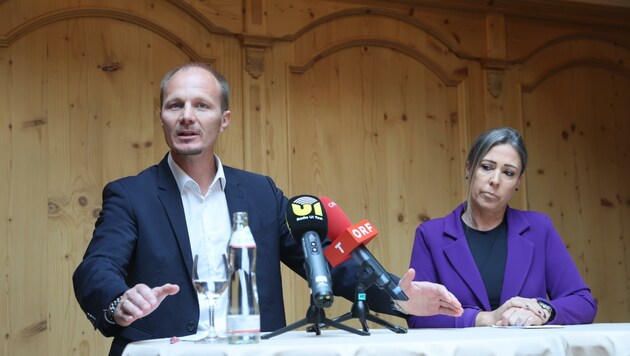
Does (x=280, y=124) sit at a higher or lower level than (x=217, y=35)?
lower

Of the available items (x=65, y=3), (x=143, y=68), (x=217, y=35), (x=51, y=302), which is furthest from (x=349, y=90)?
(x=51, y=302)

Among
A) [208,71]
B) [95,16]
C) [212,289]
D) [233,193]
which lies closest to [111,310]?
[212,289]

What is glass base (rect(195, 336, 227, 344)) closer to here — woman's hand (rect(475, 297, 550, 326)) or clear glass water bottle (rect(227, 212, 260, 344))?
clear glass water bottle (rect(227, 212, 260, 344))

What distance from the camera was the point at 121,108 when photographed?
3662 millimetres

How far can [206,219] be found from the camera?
7.39 feet

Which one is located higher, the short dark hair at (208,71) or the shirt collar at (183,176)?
the short dark hair at (208,71)

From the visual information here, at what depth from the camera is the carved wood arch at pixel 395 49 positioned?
4.09 meters

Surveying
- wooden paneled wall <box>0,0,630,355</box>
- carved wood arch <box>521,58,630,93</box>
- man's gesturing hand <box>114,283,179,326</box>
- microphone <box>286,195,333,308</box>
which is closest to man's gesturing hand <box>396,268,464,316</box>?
microphone <box>286,195,333,308</box>

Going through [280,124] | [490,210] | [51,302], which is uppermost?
[280,124]

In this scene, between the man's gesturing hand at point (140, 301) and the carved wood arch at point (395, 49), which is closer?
the man's gesturing hand at point (140, 301)

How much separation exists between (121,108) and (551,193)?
7.85 ft

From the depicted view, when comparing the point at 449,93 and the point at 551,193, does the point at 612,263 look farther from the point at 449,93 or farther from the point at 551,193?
the point at 449,93

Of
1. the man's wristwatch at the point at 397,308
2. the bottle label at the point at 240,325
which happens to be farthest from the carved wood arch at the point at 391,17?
the bottle label at the point at 240,325

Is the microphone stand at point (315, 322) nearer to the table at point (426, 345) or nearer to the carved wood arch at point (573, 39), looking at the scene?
the table at point (426, 345)
